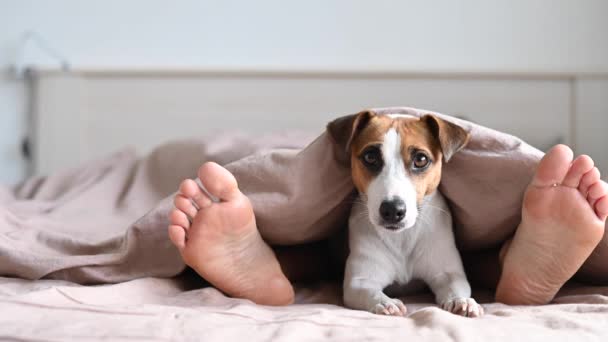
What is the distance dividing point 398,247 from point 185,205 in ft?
1.50

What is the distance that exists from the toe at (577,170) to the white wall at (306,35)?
172 centimetres

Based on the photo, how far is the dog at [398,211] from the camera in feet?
4.12

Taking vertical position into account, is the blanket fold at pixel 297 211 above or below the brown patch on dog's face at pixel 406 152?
below

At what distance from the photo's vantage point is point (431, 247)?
1384 millimetres

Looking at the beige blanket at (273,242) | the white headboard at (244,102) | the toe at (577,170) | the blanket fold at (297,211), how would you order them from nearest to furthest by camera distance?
the beige blanket at (273,242) → the toe at (577,170) → the blanket fold at (297,211) → the white headboard at (244,102)

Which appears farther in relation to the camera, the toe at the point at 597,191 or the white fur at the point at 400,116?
the white fur at the point at 400,116

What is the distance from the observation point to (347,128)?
1.36m

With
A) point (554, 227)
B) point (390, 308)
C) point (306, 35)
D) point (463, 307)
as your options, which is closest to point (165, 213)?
point (390, 308)

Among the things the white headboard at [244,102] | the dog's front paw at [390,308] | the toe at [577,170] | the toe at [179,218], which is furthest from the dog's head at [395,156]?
the white headboard at [244,102]

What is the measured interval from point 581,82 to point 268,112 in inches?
51.0

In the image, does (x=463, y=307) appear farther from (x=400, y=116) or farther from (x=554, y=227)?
(x=400, y=116)

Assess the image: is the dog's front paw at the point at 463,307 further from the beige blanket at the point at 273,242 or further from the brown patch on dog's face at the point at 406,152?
the brown patch on dog's face at the point at 406,152

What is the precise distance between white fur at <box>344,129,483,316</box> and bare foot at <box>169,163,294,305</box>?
158 millimetres

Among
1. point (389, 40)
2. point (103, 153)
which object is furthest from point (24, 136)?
point (389, 40)
